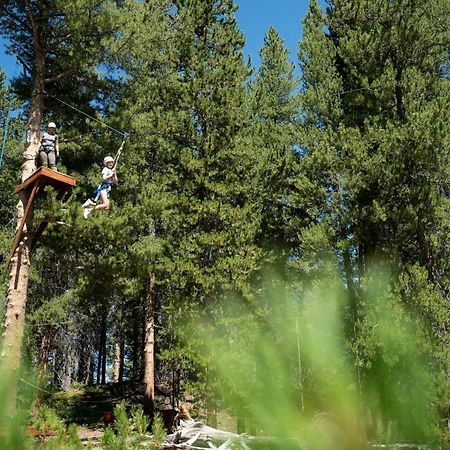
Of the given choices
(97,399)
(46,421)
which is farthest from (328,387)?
(97,399)

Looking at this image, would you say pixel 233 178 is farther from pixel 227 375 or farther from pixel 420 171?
pixel 227 375

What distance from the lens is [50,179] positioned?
8.14m

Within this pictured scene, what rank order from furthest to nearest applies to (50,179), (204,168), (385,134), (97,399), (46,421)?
1. (97,399)
2. (204,168)
3. (385,134)
4. (50,179)
5. (46,421)

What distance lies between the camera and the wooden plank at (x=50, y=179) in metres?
8.00

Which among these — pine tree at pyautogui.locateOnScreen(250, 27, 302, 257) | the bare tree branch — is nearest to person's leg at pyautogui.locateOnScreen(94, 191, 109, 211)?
the bare tree branch

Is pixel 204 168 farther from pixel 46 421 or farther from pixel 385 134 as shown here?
pixel 46 421

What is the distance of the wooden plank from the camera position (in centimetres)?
800

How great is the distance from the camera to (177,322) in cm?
1345

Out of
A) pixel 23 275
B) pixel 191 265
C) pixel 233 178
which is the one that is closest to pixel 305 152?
pixel 233 178

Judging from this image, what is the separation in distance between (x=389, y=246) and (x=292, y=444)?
11847 millimetres

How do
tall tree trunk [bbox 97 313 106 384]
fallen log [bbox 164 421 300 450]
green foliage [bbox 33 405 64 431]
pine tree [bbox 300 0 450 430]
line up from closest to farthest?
green foliage [bbox 33 405 64 431]
fallen log [bbox 164 421 300 450]
pine tree [bbox 300 0 450 430]
tall tree trunk [bbox 97 313 106 384]

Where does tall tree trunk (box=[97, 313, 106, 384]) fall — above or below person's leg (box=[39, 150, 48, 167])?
below

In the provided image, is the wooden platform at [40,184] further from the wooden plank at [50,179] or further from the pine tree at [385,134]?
the pine tree at [385,134]

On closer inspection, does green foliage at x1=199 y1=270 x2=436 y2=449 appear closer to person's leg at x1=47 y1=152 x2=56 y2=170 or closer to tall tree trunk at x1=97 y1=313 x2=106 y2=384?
person's leg at x1=47 y1=152 x2=56 y2=170
